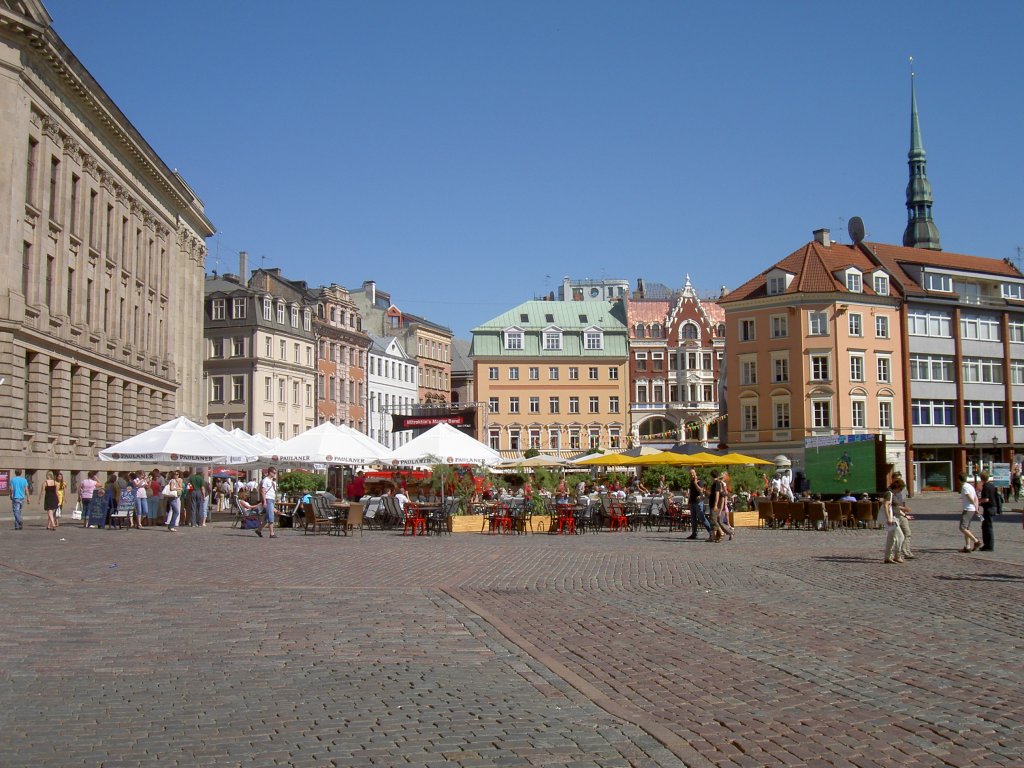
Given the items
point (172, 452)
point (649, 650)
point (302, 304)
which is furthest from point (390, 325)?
point (649, 650)

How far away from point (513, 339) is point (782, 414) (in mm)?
29110

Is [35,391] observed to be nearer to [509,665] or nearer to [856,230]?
[509,665]

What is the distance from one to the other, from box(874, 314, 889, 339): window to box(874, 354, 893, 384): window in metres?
1.29

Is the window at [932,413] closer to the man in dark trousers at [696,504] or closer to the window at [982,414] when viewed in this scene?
the window at [982,414]

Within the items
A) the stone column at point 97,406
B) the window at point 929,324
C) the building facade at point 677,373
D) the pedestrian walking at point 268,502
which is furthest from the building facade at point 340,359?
the pedestrian walking at point 268,502

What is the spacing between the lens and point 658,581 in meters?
18.0

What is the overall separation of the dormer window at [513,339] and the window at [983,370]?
35.3m

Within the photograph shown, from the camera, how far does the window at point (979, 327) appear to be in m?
76.4

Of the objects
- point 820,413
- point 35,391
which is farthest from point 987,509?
point 820,413

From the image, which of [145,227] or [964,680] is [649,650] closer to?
[964,680]

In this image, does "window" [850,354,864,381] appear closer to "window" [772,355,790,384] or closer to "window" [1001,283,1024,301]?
"window" [772,355,790,384]

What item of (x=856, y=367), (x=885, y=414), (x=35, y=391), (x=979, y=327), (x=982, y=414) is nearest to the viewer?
(x=35, y=391)

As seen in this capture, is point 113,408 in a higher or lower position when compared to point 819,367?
lower

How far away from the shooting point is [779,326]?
7362cm
